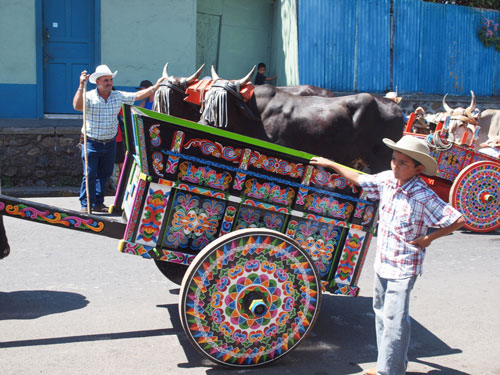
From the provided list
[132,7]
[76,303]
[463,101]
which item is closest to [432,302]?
[76,303]

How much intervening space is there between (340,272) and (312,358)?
621mm

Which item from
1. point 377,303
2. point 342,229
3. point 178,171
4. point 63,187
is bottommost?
point 63,187

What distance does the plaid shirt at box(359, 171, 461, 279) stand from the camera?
3574mm

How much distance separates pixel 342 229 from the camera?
164 inches

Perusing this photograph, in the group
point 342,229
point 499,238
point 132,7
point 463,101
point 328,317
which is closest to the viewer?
point 342,229

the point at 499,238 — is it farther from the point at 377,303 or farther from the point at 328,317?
the point at 377,303

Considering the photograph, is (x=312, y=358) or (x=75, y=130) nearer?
(x=312, y=358)

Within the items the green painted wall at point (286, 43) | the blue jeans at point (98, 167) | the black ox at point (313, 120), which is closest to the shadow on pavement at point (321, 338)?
the black ox at point (313, 120)

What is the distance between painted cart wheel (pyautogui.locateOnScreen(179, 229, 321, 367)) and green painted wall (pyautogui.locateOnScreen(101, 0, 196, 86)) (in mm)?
8687

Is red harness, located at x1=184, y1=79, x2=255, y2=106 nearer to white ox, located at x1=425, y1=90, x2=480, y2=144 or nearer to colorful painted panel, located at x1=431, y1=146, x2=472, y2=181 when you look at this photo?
colorful painted panel, located at x1=431, y1=146, x2=472, y2=181

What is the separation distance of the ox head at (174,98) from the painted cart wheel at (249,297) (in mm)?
4431

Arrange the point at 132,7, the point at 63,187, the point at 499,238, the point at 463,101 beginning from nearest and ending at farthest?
the point at 499,238 → the point at 63,187 → the point at 132,7 → the point at 463,101

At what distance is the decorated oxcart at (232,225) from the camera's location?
3.71m

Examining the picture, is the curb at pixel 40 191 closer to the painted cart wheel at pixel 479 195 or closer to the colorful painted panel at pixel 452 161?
the colorful painted panel at pixel 452 161
